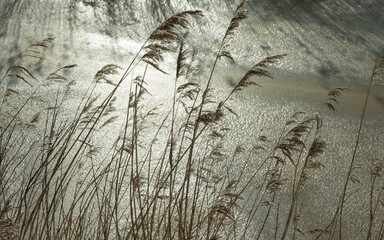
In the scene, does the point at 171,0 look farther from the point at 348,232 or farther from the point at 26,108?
the point at 348,232

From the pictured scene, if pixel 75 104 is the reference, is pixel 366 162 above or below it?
below

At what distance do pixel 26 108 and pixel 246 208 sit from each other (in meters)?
2.02

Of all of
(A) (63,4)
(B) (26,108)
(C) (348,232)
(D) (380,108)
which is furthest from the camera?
(A) (63,4)

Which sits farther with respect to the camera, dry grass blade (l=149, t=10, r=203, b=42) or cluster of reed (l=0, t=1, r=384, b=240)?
cluster of reed (l=0, t=1, r=384, b=240)

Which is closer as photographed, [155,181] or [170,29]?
[170,29]

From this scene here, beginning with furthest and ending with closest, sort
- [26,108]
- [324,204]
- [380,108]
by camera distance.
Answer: [380,108] → [26,108] → [324,204]

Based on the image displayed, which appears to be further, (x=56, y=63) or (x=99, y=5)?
(x=99, y=5)

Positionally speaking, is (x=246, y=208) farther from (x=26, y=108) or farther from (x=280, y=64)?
(x=280, y=64)

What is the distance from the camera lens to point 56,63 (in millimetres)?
4871

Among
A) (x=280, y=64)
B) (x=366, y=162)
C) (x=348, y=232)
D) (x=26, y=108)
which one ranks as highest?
(x=280, y=64)

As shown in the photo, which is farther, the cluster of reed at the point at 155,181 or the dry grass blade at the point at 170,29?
the cluster of reed at the point at 155,181

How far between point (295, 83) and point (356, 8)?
207 cm

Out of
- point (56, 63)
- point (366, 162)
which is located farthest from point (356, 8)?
point (56, 63)

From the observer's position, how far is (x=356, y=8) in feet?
20.7
